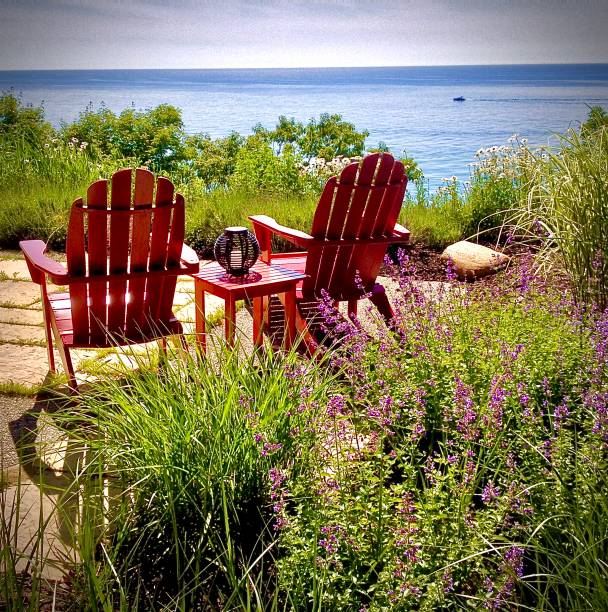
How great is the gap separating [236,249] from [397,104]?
74.0 metres

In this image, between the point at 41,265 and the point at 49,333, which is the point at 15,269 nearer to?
the point at 49,333

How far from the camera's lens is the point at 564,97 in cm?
6506

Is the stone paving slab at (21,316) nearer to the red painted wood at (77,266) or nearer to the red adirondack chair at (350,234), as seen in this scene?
the red painted wood at (77,266)

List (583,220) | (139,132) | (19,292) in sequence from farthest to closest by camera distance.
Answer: (139,132) → (19,292) → (583,220)

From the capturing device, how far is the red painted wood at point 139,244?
3121 millimetres

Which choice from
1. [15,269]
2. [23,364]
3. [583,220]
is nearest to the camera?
[23,364]

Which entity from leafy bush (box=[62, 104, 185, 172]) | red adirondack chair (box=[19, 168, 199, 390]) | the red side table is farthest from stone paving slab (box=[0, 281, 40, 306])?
leafy bush (box=[62, 104, 185, 172])

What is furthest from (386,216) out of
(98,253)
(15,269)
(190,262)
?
(15,269)

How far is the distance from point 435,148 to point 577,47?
6859 cm

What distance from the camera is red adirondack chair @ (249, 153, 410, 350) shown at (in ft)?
12.4

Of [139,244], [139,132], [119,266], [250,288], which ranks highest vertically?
[139,132]

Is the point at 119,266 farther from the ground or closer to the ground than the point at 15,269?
farther from the ground

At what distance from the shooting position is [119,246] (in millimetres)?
3219

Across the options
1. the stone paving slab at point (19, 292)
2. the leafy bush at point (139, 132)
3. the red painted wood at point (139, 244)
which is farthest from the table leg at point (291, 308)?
the leafy bush at point (139, 132)
